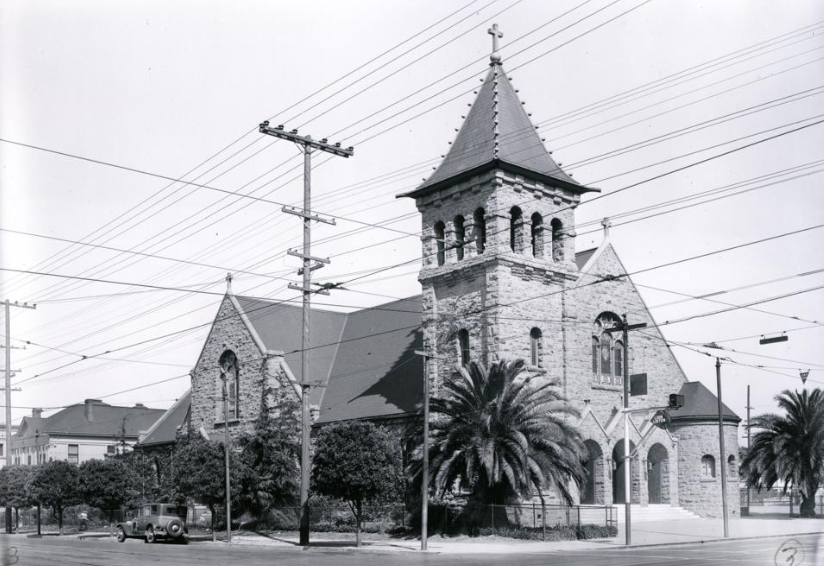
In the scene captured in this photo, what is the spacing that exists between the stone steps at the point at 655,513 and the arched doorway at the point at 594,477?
92 centimetres

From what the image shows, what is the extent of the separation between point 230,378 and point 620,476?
2213 centimetres

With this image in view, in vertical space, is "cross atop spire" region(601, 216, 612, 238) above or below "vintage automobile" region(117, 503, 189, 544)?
above

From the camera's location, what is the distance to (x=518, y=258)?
38281mm

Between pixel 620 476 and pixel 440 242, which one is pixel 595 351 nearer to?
pixel 620 476

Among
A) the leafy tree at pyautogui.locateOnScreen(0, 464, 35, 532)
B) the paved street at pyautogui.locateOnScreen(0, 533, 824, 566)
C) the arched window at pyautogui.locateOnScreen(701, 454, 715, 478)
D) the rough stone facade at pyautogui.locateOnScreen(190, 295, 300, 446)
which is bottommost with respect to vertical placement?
the leafy tree at pyautogui.locateOnScreen(0, 464, 35, 532)

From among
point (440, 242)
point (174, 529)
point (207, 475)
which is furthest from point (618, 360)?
point (174, 529)

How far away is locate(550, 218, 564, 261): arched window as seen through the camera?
4088 cm

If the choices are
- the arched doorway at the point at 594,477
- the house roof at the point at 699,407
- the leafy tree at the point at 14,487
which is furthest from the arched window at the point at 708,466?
the leafy tree at the point at 14,487

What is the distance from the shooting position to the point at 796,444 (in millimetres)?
46656

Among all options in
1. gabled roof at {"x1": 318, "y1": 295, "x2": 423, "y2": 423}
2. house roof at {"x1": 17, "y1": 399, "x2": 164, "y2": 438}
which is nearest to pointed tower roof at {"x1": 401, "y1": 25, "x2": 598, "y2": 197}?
gabled roof at {"x1": 318, "y1": 295, "x2": 423, "y2": 423}

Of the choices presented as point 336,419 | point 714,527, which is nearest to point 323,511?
point 336,419

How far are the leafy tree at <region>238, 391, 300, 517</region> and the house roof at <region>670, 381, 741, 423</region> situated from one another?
61.0 ft

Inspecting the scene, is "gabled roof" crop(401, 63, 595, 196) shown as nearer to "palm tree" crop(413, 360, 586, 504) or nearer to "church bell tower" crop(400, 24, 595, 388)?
"church bell tower" crop(400, 24, 595, 388)

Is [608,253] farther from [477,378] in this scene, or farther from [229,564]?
[229,564]
